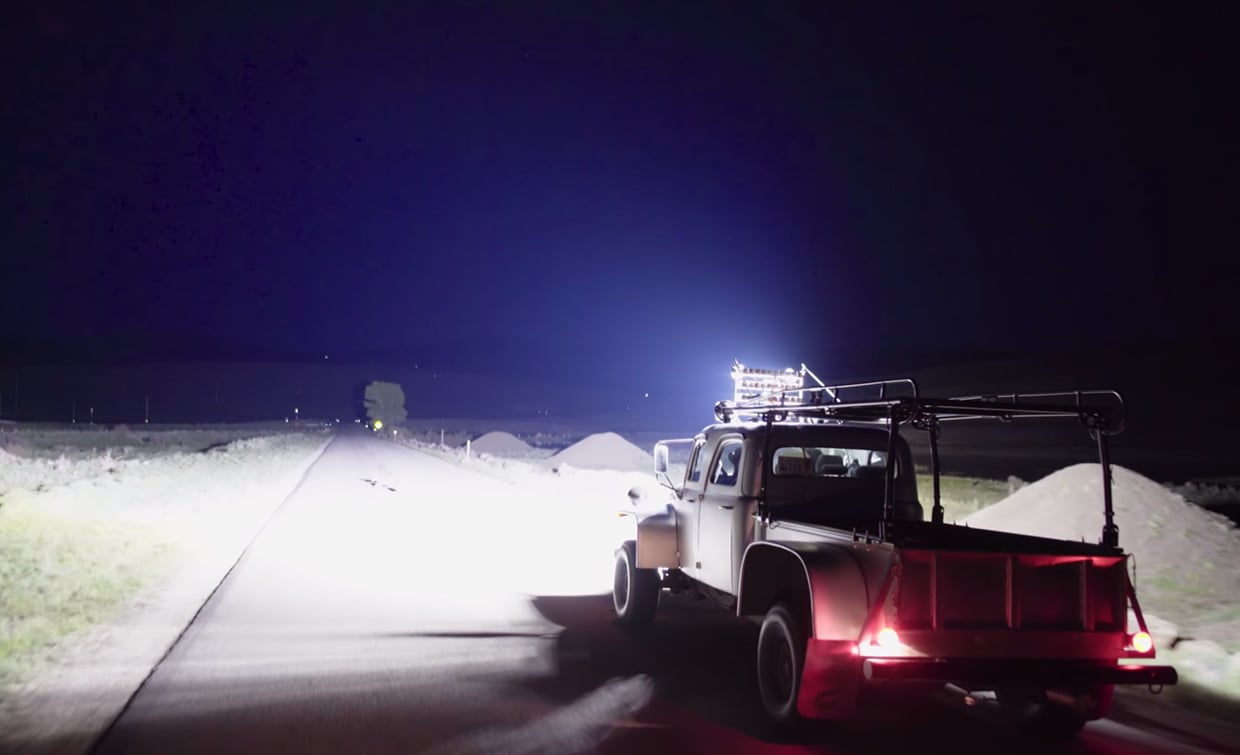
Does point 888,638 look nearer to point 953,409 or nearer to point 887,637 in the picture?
point 887,637

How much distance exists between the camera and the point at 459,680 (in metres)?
7.96

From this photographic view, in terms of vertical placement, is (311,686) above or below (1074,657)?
below

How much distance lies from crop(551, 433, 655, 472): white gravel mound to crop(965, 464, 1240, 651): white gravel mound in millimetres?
33267

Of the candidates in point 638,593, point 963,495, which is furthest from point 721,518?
point 963,495

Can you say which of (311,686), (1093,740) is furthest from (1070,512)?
(311,686)

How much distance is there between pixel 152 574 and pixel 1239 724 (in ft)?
39.0

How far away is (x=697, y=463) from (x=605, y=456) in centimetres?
A: 4496

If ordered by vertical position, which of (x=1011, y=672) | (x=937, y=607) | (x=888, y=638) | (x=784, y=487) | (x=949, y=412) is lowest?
(x=1011, y=672)

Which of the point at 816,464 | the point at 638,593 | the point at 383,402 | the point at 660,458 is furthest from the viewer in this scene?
the point at 383,402

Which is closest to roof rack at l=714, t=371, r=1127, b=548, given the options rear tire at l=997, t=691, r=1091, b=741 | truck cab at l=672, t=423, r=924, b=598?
truck cab at l=672, t=423, r=924, b=598

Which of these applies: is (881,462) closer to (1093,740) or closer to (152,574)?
(1093,740)

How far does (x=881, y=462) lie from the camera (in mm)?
9312

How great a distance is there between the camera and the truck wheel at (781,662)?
21.1 feet

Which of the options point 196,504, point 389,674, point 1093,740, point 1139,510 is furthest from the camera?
point 196,504
